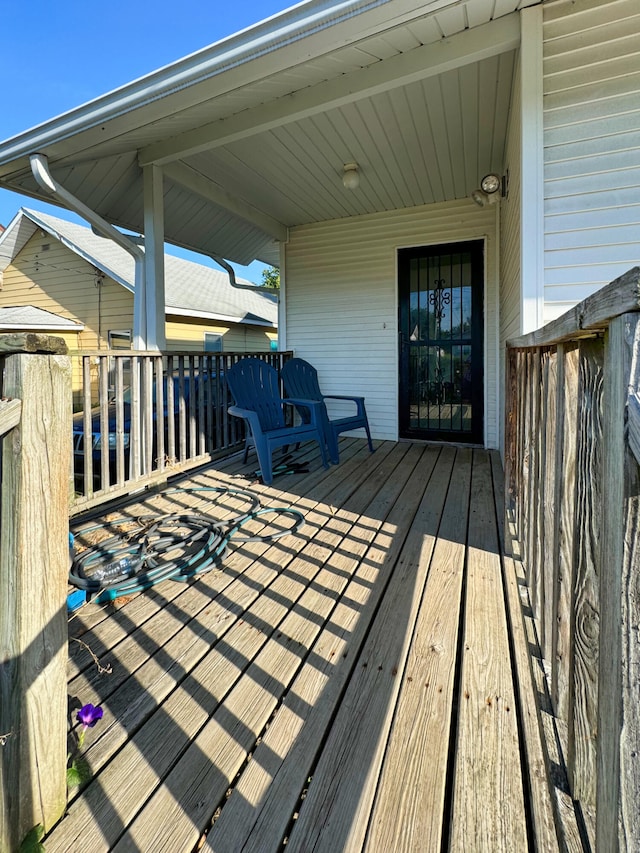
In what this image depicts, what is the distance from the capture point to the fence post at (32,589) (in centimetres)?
83

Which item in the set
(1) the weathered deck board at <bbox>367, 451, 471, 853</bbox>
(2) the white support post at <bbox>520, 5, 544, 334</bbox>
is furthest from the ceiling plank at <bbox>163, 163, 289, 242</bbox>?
(1) the weathered deck board at <bbox>367, 451, 471, 853</bbox>

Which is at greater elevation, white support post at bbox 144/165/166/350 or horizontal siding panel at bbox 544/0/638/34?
horizontal siding panel at bbox 544/0/638/34

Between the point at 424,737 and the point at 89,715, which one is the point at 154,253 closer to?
the point at 89,715

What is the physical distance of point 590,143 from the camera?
2.12m

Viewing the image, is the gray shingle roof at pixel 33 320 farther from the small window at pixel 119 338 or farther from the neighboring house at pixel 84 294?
the small window at pixel 119 338

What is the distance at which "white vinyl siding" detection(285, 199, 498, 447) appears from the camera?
452cm

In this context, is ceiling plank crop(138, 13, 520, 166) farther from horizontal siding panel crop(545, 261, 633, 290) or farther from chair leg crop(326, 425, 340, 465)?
chair leg crop(326, 425, 340, 465)

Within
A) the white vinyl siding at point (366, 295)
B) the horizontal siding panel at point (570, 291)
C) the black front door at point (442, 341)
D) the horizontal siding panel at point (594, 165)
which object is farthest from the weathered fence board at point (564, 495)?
the black front door at point (442, 341)

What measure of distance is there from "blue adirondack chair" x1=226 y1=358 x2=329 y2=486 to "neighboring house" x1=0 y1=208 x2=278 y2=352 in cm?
525

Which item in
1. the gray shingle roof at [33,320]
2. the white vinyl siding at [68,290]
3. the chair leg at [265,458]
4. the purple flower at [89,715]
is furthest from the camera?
the white vinyl siding at [68,290]

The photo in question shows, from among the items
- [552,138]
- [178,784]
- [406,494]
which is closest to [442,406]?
[406,494]

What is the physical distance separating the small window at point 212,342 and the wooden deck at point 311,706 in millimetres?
8739

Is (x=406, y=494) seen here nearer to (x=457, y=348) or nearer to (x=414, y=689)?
(x=414, y=689)

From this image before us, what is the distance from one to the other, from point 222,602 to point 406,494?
167cm
